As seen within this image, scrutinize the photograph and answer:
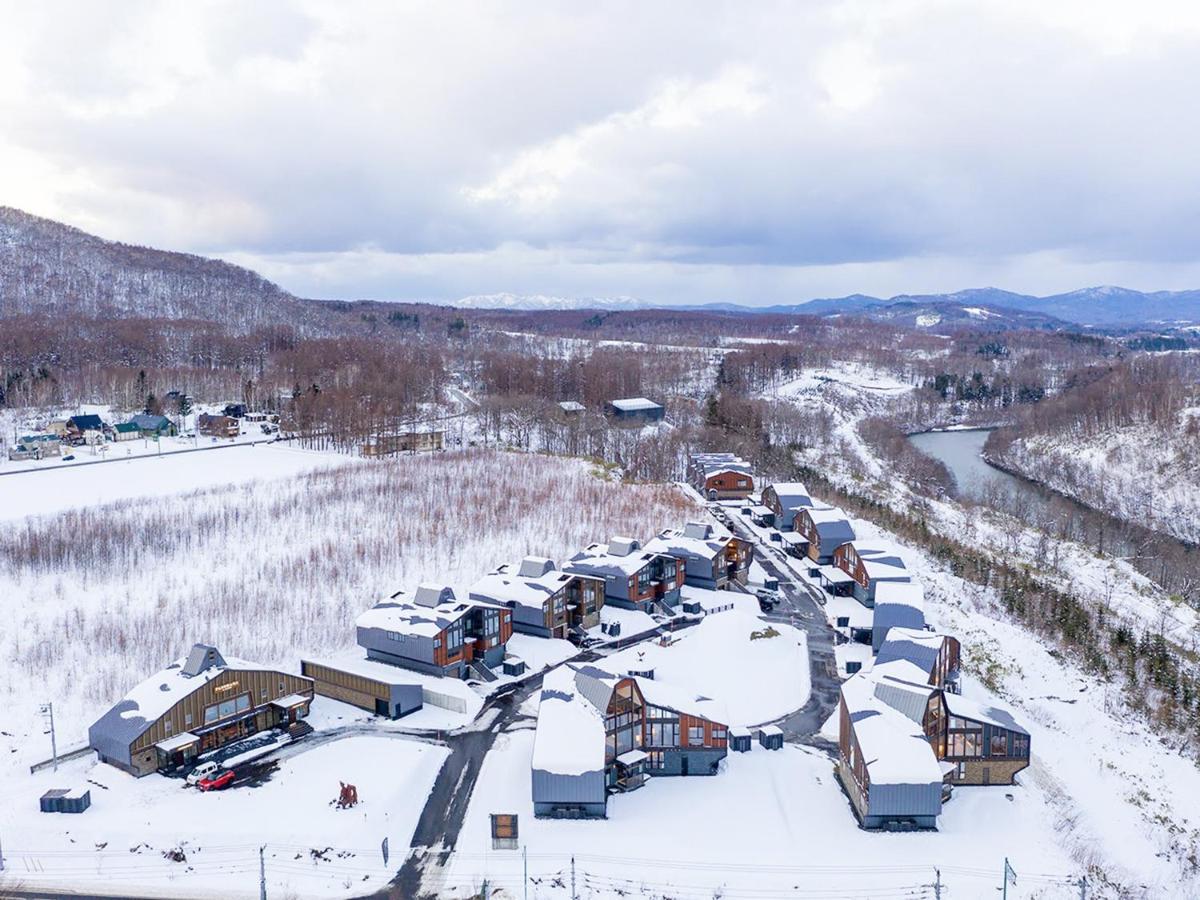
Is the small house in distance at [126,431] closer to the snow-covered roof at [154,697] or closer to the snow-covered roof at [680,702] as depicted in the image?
the snow-covered roof at [154,697]

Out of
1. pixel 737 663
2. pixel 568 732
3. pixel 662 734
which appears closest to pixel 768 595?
pixel 737 663

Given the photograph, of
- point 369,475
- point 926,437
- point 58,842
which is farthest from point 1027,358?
point 58,842

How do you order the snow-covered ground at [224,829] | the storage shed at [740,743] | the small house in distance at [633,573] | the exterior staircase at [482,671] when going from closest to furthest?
the snow-covered ground at [224,829] → the storage shed at [740,743] → the exterior staircase at [482,671] → the small house in distance at [633,573]

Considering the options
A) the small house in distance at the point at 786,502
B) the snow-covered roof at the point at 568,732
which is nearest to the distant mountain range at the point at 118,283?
the small house in distance at the point at 786,502

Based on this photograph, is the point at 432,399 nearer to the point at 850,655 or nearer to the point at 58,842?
the point at 850,655

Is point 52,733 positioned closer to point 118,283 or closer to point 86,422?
point 86,422

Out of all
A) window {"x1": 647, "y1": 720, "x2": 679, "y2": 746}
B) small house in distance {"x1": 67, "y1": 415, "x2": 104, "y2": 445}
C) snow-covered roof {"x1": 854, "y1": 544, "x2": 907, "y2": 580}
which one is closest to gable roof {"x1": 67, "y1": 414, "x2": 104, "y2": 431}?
small house in distance {"x1": 67, "y1": 415, "x2": 104, "y2": 445}

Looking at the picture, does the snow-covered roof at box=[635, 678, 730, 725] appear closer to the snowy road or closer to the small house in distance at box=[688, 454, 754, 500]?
the snowy road
